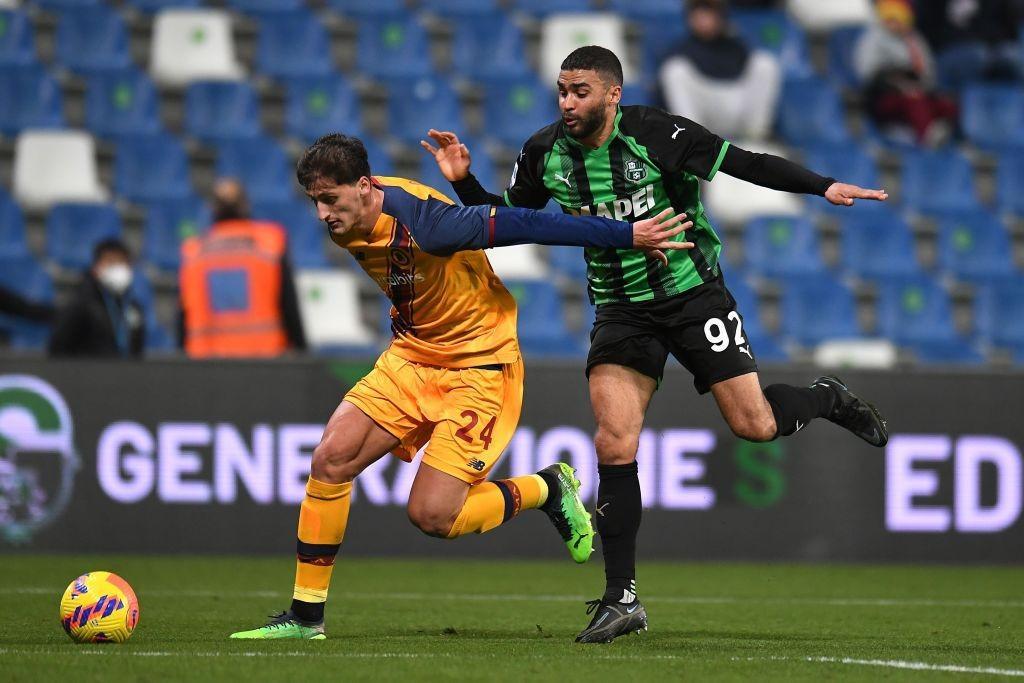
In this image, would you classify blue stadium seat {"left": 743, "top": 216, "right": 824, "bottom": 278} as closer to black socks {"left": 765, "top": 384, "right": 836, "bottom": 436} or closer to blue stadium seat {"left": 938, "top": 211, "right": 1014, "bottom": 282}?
blue stadium seat {"left": 938, "top": 211, "right": 1014, "bottom": 282}

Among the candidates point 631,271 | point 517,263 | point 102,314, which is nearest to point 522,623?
point 631,271

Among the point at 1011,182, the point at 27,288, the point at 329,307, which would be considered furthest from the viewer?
the point at 1011,182

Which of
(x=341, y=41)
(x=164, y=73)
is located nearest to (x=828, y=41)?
(x=341, y=41)

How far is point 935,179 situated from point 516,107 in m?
3.59

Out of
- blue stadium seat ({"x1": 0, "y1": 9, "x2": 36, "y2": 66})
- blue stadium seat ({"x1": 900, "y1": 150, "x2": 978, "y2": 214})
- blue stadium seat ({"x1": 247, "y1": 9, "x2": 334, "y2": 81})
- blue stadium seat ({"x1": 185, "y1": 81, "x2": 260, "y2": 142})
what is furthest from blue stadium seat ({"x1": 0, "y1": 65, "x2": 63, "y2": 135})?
blue stadium seat ({"x1": 900, "y1": 150, "x2": 978, "y2": 214})

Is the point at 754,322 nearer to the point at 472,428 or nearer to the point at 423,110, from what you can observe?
the point at 423,110

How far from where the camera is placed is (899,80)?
13375 mm

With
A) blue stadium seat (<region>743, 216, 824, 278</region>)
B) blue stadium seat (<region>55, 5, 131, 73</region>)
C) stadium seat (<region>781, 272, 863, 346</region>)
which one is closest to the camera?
stadium seat (<region>781, 272, 863, 346</region>)

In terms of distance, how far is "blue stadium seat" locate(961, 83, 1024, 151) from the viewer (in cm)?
1390

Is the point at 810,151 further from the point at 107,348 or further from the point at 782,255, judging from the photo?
the point at 107,348

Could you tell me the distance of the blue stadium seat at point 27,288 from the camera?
36.9 ft

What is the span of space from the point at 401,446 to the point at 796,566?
4.04 meters

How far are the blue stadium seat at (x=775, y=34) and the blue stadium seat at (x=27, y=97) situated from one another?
18.8ft

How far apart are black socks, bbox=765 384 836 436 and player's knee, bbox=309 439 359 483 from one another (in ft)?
5.22
